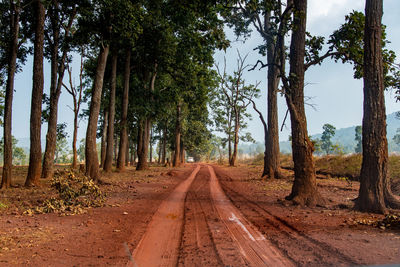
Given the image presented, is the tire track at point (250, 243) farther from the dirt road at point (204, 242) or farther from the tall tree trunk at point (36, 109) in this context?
the tall tree trunk at point (36, 109)

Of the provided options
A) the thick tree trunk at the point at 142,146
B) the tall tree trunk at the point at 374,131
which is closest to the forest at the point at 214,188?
the tall tree trunk at the point at 374,131

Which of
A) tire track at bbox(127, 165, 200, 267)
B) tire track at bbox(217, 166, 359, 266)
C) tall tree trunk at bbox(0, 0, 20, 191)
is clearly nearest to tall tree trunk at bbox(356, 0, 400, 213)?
tire track at bbox(217, 166, 359, 266)

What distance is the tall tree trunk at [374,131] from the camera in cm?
665

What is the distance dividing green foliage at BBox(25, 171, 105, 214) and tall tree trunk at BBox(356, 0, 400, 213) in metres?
7.41

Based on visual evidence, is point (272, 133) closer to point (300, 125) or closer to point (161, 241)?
point (300, 125)

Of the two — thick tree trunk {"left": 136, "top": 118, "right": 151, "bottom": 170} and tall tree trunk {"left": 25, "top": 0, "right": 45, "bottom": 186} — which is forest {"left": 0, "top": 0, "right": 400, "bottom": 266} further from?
thick tree trunk {"left": 136, "top": 118, "right": 151, "bottom": 170}

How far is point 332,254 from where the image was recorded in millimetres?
3811

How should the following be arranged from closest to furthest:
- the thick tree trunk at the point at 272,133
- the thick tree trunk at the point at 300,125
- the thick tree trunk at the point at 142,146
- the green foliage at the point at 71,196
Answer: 1. the green foliage at the point at 71,196
2. the thick tree trunk at the point at 300,125
3. the thick tree trunk at the point at 272,133
4. the thick tree trunk at the point at 142,146

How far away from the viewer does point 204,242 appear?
4453 millimetres

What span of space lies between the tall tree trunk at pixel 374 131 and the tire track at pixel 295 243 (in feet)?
8.56

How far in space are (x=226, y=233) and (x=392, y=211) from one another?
4566mm

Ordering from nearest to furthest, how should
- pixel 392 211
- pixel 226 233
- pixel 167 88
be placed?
pixel 226 233 < pixel 392 211 < pixel 167 88

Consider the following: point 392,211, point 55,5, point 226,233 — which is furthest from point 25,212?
point 55,5

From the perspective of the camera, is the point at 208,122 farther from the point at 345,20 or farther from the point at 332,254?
the point at 332,254
